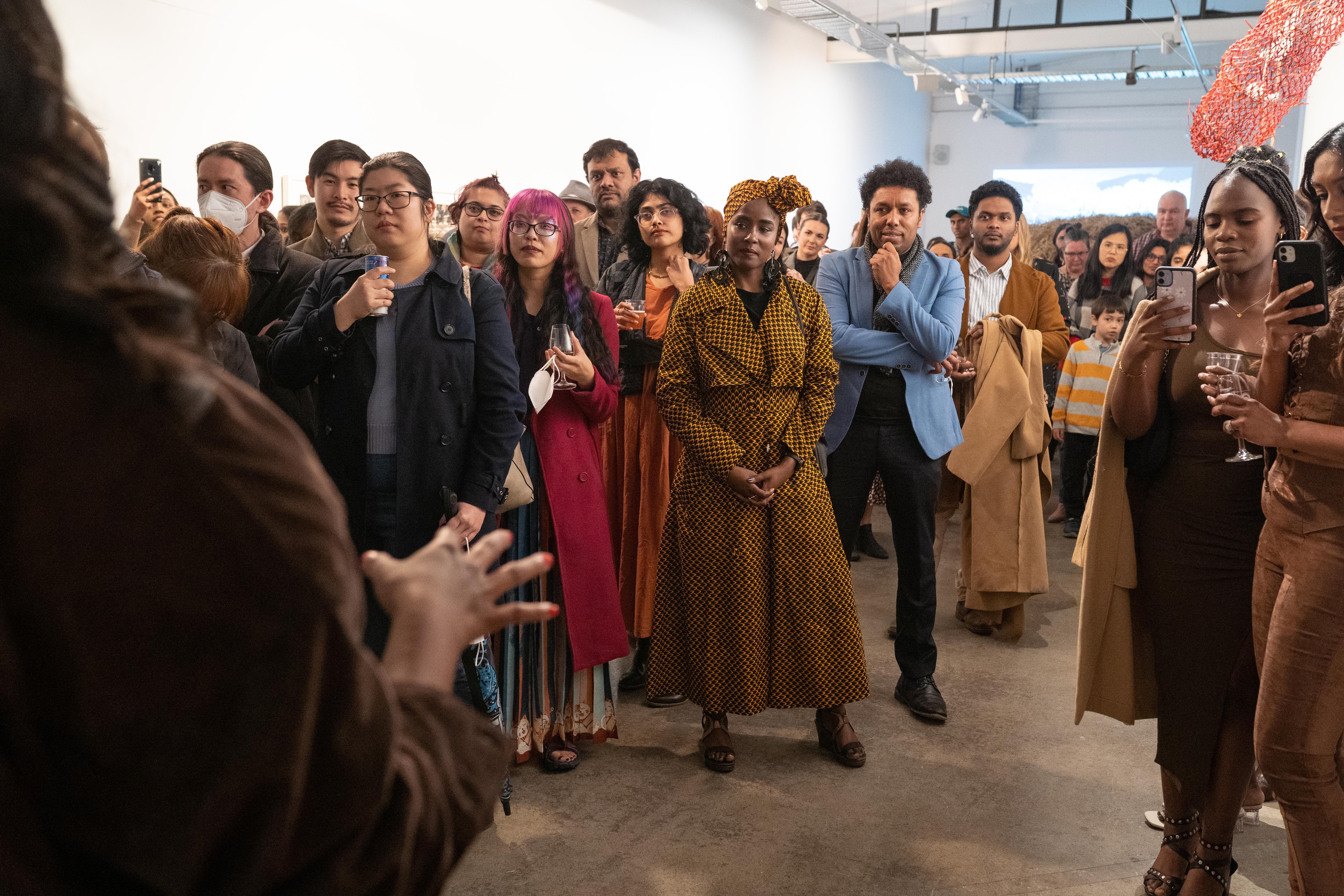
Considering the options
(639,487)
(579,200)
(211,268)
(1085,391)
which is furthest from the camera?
(1085,391)

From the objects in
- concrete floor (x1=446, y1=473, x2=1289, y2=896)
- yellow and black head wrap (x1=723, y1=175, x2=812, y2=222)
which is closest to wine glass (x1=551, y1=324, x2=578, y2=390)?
yellow and black head wrap (x1=723, y1=175, x2=812, y2=222)

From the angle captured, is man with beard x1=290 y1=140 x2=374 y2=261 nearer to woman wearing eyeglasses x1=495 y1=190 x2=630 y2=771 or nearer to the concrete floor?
woman wearing eyeglasses x1=495 y1=190 x2=630 y2=771

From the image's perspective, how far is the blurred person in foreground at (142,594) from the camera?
0.60 metres

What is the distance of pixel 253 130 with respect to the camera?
5.59 m

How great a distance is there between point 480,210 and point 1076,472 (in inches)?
161

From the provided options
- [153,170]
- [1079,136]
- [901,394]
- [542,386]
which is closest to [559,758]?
[542,386]

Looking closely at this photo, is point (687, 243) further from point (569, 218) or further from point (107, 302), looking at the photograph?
point (107, 302)

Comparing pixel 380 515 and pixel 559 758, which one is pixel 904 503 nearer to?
pixel 559 758

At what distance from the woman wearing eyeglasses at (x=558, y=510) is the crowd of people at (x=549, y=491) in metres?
0.01

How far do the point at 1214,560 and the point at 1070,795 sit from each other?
984mm

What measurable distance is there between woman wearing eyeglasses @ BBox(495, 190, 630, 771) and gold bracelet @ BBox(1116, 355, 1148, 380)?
138 cm

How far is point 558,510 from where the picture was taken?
293 cm

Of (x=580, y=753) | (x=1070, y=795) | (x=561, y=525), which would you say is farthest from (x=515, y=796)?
(x=1070, y=795)

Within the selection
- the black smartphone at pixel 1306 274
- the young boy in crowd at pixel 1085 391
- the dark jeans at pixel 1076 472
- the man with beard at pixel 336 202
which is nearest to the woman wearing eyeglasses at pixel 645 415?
the man with beard at pixel 336 202
